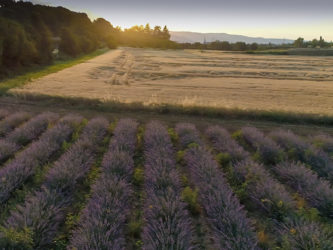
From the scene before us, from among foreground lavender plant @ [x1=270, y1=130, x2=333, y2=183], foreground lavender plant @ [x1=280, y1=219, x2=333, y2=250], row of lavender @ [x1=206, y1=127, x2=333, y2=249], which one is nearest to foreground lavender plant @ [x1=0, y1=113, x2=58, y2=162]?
row of lavender @ [x1=206, y1=127, x2=333, y2=249]

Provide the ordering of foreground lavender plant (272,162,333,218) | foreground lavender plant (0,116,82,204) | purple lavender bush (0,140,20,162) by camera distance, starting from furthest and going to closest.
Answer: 1. purple lavender bush (0,140,20,162)
2. foreground lavender plant (0,116,82,204)
3. foreground lavender plant (272,162,333,218)

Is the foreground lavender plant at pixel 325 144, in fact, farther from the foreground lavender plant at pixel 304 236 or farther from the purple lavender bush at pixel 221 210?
the foreground lavender plant at pixel 304 236

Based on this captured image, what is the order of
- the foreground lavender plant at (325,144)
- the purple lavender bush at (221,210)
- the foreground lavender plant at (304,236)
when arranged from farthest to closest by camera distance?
1. the foreground lavender plant at (325,144)
2. the purple lavender bush at (221,210)
3. the foreground lavender plant at (304,236)

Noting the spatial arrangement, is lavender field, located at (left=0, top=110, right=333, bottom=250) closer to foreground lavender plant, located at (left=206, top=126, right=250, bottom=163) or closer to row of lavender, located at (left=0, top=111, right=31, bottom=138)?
foreground lavender plant, located at (left=206, top=126, right=250, bottom=163)

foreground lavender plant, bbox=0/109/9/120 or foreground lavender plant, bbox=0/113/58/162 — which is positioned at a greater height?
foreground lavender plant, bbox=0/109/9/120

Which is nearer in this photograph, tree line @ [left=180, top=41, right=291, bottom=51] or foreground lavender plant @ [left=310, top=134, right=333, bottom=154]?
foreground lavender plant @ [left=310, top=134, right=333, bottom=154]

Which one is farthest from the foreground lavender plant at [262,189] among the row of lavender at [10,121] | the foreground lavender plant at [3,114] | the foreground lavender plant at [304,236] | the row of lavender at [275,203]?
the foreground lavender plant at [3,114]
